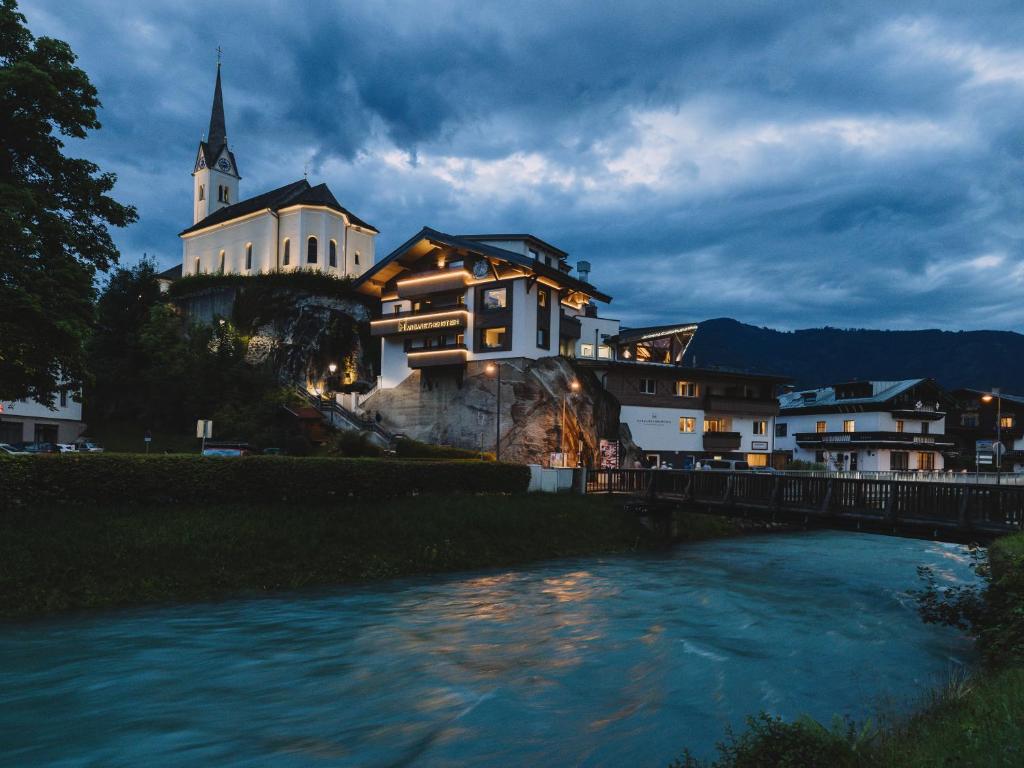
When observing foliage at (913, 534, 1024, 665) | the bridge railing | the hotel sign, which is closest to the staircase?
the hotel sign

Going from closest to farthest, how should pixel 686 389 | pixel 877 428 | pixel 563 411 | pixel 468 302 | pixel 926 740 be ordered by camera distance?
pixel 926 740, pixel 563 411, pixel 468 302, pixel 686 389, pixel 877 428

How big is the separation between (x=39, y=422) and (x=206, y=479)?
52501 millimetres

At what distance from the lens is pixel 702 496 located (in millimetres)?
32531

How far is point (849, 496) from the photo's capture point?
1016 inches

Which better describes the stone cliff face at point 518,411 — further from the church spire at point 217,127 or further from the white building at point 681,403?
the church spire at point 217,127

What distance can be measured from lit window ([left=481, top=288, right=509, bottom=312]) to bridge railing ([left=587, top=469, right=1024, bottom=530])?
19723 mm

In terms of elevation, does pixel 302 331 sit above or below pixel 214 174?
below

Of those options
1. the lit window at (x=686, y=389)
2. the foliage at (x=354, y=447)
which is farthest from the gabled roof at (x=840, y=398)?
the foliage at (x=354, y=447)

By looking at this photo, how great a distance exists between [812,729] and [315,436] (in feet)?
167

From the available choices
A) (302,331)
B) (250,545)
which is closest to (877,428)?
(302,331)

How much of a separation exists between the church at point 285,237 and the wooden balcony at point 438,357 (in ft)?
71.3

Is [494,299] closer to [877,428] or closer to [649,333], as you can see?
[649,333]

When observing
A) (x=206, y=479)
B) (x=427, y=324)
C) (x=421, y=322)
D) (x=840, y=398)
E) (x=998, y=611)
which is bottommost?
(x=998, y=611)

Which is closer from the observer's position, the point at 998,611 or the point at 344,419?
the point at 998,611
